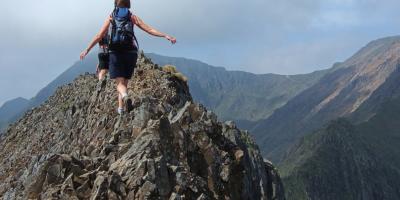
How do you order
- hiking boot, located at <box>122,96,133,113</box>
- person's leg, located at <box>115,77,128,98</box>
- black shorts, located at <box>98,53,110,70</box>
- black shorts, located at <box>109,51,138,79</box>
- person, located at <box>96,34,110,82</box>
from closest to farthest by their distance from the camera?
black shorts, located at <box>109,51,138,79</box>
person's leg, located at <box>115,77,128,98</box>
person, located at <box>96,34,110,82</box>
black shorts, located at <box>98,53,110,70</box>
hiking boot, located at <box>122,96,133,113</box>

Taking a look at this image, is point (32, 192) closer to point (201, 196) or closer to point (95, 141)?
point (201, 196)

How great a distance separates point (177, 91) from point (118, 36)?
2606 centimetres

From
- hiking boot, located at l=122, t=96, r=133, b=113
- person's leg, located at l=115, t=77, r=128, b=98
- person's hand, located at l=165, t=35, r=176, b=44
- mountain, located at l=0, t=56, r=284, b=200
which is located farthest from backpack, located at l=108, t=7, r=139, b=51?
hiking boot, located at l=122, t=96, r=133, b=113

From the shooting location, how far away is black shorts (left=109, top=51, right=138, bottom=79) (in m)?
21.0

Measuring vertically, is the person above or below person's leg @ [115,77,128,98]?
above

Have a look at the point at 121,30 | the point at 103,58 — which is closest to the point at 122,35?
the point at 121,30

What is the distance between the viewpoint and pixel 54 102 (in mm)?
90438

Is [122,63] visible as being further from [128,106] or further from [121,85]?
[128,106]

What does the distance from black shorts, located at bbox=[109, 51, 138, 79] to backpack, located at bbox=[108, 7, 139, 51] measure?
0.25m

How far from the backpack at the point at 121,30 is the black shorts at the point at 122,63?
0.81 ft

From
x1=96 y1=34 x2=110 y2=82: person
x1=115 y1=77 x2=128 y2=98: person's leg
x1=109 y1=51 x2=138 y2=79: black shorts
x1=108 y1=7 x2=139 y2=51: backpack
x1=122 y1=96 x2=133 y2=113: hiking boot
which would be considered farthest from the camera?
x1=122 y1=96 x2=133 y2=113: hiking boot

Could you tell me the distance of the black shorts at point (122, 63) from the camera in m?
21.0

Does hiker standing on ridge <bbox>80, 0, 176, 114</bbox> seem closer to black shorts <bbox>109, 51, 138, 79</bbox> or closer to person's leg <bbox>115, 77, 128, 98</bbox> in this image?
black shorts <bbox>109, 51, 138, 79</bbox>

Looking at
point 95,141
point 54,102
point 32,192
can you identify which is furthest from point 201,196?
point 54,102
